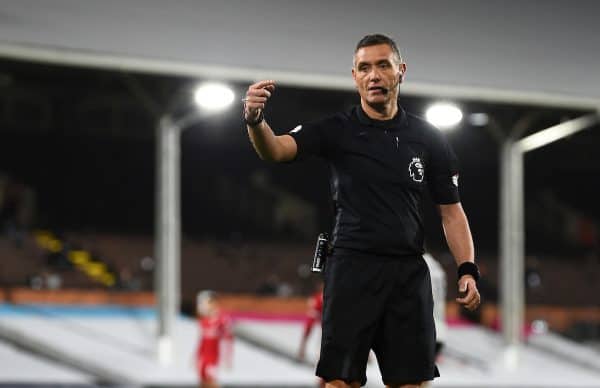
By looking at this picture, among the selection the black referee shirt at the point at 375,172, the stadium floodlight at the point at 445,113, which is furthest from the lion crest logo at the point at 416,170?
the stadium floodlight at the point at 445,113

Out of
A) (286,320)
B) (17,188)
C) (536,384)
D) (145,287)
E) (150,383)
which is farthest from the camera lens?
(17,188)

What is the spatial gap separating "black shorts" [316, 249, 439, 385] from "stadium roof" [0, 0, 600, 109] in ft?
40.4

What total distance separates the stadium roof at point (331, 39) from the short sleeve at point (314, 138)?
12091 mm

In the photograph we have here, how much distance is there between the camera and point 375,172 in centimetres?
451

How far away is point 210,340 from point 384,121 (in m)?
13.4

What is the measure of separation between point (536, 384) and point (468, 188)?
1722 cm

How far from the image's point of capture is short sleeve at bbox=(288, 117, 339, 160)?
177 inches

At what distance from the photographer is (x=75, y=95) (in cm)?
3288

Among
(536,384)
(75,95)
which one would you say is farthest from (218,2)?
(75,95)

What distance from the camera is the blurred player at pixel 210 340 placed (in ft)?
55.8

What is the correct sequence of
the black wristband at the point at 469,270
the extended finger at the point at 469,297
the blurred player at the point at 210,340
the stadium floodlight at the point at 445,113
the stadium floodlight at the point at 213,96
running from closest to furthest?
1. the extended finger at the point at 469,297
2. the black wristband at the point at 469,270
3. the blurred player at the point at 210,340
4. the stadium floodlight at the point at 213,96
5. the stadium floodlight at the point at 445,113

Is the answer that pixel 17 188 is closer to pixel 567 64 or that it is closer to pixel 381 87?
pixel 567 64

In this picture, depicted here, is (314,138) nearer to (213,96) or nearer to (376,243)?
(376,243)

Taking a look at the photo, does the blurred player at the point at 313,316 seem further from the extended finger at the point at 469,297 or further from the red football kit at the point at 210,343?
the extended finger at the point at 469,297
